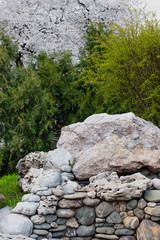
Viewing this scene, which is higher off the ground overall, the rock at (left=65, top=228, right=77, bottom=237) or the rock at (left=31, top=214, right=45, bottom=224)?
the rock at (left=31, top=214, right=45, bottom=224)

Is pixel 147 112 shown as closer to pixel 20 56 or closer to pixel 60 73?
pixel 60 73

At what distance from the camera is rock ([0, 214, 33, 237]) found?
322 centimetres

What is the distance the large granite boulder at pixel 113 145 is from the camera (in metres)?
3.92

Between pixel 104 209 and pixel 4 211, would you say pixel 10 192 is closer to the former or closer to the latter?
pixel 4 211

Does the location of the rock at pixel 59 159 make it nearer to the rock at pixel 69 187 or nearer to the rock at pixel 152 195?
the rock at pixel 69 187

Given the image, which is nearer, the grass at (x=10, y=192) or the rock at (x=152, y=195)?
the rock at (x=152, y=195)

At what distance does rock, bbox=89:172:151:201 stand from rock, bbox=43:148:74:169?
26.9 inches

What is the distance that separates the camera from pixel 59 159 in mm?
4230

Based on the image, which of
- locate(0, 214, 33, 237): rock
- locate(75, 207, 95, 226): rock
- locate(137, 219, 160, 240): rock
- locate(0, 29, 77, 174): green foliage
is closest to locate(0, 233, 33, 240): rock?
locate(0, 214, 33, 237): rock

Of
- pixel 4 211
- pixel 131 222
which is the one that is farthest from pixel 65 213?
pixel 4 211

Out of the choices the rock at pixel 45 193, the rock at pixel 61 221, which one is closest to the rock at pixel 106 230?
the rock at pixel 61 221

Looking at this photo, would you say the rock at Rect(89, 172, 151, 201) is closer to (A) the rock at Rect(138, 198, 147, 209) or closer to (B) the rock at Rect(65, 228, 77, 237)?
(A) the rock at Rect(138, 198, 147, 209)

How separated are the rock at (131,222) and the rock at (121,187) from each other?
26 centimetres

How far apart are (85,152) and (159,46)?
354cm
